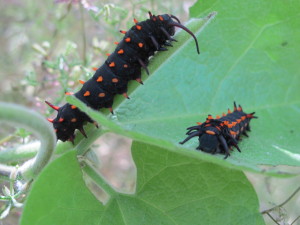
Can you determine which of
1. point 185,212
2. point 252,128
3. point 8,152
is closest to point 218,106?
point 252,128

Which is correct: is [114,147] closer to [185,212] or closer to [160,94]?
[160,94]

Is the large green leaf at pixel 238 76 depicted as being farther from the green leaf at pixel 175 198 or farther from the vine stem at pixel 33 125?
the vine stem at pixel 33 125

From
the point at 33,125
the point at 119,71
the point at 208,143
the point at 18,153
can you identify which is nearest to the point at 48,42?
the point at 119,71

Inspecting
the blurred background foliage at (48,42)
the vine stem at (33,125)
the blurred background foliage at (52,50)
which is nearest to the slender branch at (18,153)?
the vine stem at (33,125)

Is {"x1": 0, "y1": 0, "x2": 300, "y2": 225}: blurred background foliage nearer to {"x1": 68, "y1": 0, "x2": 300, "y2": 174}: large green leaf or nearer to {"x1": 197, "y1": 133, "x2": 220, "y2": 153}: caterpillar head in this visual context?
{"x1": 68, "y1": 0, "x2": 300, "y2": 174}: large green leaf

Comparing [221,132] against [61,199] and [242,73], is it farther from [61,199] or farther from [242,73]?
[61,199]

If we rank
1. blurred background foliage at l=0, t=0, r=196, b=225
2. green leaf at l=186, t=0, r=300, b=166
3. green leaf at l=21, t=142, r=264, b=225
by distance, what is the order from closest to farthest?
green leaf at l=21, t=142, r=264, b=225 < green leaf at l=186, t=0, r=300, b=166 < blurred background foliage at l=0, t=0, r=196, b=225

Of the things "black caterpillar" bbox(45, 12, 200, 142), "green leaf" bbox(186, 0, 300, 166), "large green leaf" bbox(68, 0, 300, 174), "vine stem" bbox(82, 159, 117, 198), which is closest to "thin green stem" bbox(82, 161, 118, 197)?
"vine stem" bbox(82, 159, 117, 198)
